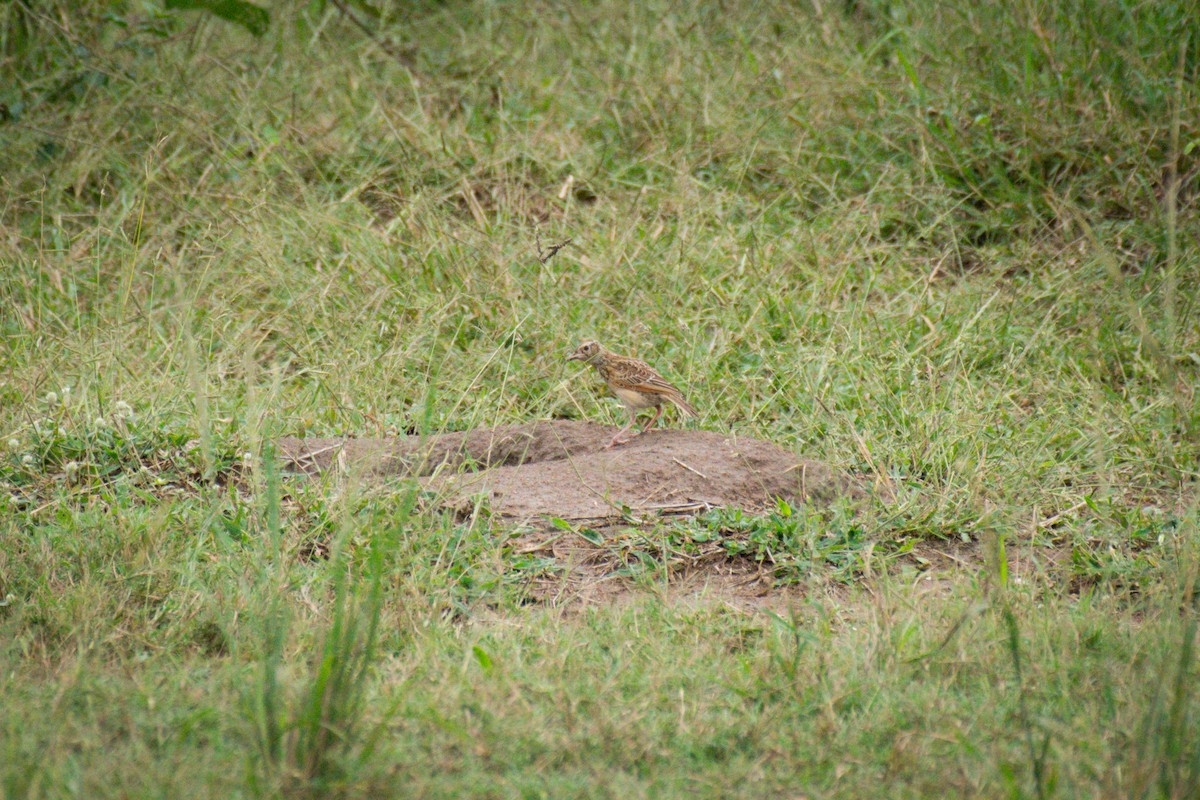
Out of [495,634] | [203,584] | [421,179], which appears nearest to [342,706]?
[495,634]

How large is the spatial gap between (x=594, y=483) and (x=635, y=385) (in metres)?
0.74

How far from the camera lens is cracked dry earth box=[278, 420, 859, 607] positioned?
14.1 ft

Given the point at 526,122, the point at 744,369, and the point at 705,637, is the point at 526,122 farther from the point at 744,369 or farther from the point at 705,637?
the point at 705,637

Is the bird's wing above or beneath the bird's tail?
above

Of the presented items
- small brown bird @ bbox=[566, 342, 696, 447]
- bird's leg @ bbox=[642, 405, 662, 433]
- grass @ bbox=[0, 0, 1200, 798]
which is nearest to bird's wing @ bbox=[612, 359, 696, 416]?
small brown bird @ bbox=[566, 342, 696, 447]

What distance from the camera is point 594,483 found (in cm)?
477

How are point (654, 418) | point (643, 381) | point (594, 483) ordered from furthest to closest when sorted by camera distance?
1. point (654, 418)
2. point (643, 381)
3. point (594, 483)

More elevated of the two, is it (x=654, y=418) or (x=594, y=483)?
(x=594, y=483)

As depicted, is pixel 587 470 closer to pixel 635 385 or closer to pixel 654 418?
pixel 635 385

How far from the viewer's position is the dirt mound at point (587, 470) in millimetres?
4637

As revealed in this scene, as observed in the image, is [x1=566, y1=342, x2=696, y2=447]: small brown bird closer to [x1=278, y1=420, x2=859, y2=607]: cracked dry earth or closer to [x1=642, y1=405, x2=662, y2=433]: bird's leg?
[x1=642, y1=405, x2=662, y2=433]: bird's leg

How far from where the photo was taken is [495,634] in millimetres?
3688

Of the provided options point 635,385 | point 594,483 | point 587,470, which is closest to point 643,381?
point 635,385

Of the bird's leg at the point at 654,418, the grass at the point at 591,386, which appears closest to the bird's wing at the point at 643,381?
the bird's leg at the point at 654,418
